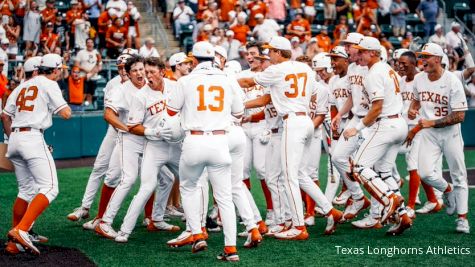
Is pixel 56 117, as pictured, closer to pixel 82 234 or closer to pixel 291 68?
pixel 82 234

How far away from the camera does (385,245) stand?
9.39 m

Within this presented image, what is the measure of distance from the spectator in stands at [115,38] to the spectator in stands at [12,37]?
2157 millimetres

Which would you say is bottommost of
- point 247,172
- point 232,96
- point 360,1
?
point 247,172

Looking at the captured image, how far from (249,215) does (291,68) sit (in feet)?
6.27

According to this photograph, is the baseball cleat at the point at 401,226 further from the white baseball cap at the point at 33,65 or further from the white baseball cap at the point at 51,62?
the white baseball cap at the point at 33,65

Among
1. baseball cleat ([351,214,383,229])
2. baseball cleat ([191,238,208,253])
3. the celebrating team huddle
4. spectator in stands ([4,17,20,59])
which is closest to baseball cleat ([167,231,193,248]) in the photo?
the celebrating team huddle

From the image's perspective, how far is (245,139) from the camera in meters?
9.27

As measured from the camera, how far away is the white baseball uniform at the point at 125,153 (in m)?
9.97

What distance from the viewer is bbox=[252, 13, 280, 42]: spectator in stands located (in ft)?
70.2

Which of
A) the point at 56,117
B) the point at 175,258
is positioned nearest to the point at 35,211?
the point at 175,258

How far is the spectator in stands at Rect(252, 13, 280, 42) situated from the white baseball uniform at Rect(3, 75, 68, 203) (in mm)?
12466

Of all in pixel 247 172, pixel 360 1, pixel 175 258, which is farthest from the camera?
pixel 360 1

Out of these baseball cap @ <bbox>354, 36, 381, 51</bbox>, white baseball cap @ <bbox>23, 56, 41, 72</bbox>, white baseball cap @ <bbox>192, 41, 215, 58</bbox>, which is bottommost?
white baseball cap @ <bbox>23, 56, 41, 72</bbox>

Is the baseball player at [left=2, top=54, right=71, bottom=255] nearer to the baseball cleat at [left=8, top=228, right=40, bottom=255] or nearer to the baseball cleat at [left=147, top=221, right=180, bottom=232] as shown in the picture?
the baseball cleat at [left=8, top=228, right=40, bottom=255]
